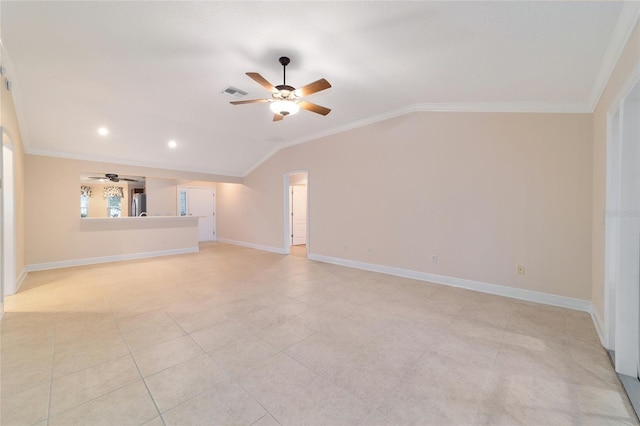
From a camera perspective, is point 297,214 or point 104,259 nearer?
point 104,259

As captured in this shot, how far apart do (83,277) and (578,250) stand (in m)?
7.72

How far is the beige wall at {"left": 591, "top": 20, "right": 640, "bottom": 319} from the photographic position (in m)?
2.07

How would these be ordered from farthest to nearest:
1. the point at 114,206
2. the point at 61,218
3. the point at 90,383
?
the point at 114,206 < the point at 61,218 < the point at 90,383

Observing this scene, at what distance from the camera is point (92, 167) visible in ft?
18.7

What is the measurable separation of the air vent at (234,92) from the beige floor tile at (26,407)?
3597 mm

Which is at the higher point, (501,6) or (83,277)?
(501,6)

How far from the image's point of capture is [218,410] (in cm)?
161

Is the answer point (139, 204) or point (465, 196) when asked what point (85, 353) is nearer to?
point (465, 196)

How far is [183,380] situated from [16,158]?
4.72m

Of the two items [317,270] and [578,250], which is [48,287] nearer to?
[317,270]

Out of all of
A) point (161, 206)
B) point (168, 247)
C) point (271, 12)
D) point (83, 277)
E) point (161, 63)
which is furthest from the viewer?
point (161, 206)

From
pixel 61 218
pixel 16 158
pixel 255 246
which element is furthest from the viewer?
pixel 255 246

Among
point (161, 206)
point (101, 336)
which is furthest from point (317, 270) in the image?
point (161, 206)

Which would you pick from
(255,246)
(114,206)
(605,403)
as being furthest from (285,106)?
(114,206)
